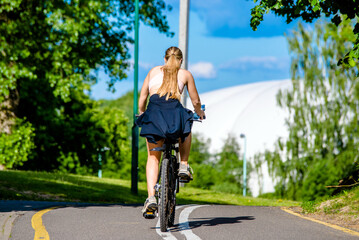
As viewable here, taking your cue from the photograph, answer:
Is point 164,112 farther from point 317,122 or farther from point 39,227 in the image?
point 317,122

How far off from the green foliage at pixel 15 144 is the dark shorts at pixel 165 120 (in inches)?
677

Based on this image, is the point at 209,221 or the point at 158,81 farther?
the point at 209,221

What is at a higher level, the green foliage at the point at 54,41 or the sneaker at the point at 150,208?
the green foliage at the point at 54,41

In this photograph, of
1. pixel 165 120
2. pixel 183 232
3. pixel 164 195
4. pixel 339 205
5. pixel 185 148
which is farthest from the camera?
pixel 339 205

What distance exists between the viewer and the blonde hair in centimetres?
584

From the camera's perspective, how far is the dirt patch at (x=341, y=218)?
6.92 m

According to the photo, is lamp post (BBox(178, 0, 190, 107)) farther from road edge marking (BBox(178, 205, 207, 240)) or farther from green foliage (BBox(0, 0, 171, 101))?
road edge marking (BBox(178, 205, 207, 240))

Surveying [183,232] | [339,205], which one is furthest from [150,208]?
[339,205]

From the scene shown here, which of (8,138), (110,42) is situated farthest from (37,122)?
(110,42)

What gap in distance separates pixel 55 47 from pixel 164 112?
1389 centimetres

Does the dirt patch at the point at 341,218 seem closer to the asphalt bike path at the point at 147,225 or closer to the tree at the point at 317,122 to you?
the asphalt bike path at the point at 147,225

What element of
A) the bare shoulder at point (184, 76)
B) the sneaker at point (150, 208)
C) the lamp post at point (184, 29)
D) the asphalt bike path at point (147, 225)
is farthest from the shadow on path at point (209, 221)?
the lamp post at point (184, 29)

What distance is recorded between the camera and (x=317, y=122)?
30.6 meters

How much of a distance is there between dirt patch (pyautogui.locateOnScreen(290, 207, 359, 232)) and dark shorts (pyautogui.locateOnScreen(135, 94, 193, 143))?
2.49m
